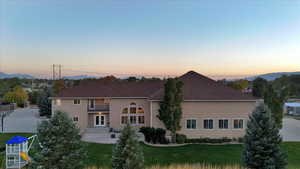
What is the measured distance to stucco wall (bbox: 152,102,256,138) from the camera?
20.8m

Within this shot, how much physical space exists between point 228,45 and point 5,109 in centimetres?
4584

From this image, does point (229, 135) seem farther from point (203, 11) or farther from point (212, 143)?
point (203, 11)

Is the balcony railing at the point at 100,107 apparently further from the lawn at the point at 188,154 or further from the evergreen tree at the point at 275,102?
the evergreen tree at the point at 275,102

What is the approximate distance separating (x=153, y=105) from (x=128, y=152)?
49.5ft

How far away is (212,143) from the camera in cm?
2002

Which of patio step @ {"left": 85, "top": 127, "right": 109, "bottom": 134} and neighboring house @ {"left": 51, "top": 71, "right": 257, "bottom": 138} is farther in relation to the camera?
patio step @ {"left": 85, "top": 127, "right": 109, "bottom": 134}

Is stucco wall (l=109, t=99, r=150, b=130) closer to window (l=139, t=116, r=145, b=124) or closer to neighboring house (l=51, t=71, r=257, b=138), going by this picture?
neighboring house (l=51, t=71, r=257, b=138)

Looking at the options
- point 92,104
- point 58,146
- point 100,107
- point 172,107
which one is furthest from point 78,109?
point 58,146

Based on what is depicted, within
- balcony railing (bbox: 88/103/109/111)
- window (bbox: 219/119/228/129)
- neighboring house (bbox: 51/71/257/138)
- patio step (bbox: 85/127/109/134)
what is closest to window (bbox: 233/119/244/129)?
neighboring house (bbox: 51/71/257/138)

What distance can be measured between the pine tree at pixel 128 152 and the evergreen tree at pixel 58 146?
121 cm

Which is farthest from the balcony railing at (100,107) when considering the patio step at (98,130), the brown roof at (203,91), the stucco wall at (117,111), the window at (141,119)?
the brown roof at (203,91)

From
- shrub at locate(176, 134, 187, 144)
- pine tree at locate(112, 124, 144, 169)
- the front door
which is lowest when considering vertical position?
shrub at locate(176, 134, 187, 144)

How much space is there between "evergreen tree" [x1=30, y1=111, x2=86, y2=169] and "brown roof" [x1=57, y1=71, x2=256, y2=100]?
15.2m

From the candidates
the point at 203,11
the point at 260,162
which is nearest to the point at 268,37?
the point at 203,11
